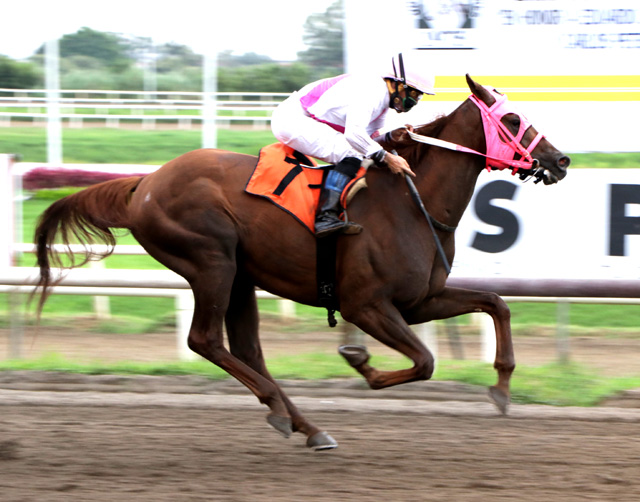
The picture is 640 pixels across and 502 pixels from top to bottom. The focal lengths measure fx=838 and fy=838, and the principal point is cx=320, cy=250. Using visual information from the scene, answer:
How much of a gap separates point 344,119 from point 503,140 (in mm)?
885

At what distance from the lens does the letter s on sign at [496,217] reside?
255 inches

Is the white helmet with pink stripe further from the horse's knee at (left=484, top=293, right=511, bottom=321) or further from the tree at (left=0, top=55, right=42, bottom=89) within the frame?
the tree at (left=0, top=55, right=42, bottom=89)

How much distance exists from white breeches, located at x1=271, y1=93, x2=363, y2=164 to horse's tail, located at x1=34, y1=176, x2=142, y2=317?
0.99 meters

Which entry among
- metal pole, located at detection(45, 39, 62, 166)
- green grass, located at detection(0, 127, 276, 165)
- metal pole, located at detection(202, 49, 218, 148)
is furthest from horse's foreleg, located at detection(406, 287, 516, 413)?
green grass, located at detection(0, 127, 276, 165)

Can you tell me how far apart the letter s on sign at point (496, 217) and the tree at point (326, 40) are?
Answer: 15.8 metres

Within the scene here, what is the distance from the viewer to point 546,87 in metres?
6.56

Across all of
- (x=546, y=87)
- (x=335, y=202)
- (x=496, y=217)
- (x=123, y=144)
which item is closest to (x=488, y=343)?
(x=496, y=217)

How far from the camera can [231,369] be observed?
4.64 metres

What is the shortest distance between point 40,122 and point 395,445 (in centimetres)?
2169

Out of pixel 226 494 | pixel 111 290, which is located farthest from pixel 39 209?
pixel 226 494

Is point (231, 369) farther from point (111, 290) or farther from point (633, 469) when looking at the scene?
point (111, 290)

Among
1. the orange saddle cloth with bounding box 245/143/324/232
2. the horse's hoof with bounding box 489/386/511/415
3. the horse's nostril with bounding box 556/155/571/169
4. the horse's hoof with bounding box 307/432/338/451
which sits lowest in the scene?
the horse's hoof with bounding box 307/432/338/451

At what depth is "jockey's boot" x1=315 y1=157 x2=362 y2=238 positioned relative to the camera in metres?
4.44

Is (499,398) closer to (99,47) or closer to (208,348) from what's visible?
(208,348)
